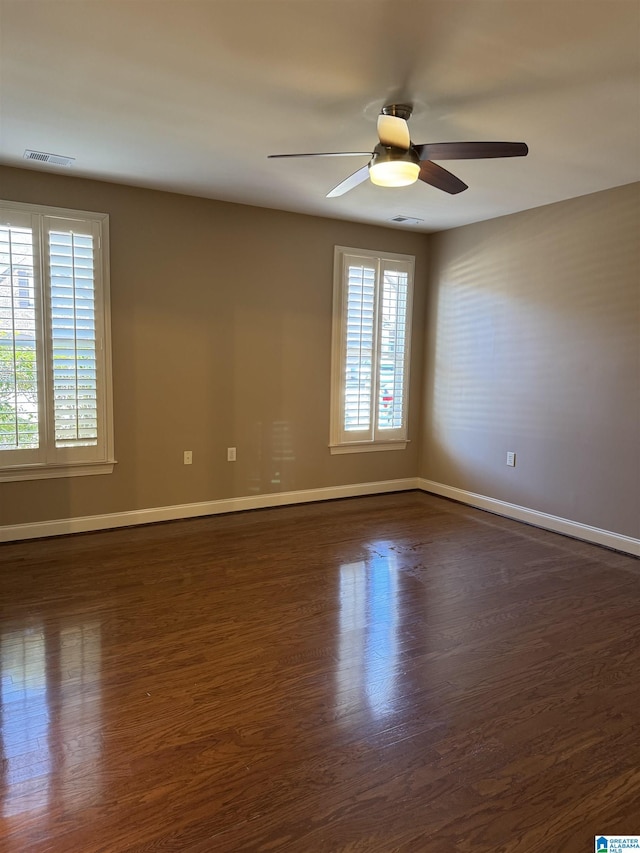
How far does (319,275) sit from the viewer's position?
4.99 meters

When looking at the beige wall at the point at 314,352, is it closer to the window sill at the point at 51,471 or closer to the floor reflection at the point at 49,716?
the window sill at the point at 51,471

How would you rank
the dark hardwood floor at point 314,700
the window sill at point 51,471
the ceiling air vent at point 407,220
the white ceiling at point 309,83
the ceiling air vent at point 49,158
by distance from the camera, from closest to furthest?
1. the dark hardwood floor at point 314,700
2. the white ceiling at point 309,83
3. the ceiling air vent at point 49,158
4. the window sill at point 51,471
5. the ceiling air vent at point 407,220

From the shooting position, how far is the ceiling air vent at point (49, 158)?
3450mm

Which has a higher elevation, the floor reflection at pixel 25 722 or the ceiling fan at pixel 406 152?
the ceiling fan at pixel 406 152

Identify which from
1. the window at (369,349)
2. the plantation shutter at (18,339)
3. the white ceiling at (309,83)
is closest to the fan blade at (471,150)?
the white ceiling at (309,83)

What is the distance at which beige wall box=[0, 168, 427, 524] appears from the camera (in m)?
4.12

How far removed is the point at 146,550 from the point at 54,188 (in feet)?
8.59

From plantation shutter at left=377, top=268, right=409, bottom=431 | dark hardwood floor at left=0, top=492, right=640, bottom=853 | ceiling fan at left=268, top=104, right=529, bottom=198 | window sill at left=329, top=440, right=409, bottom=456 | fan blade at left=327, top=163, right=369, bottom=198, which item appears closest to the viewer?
dark hardwood floor at left=0, top=492, right=640, bottom=853

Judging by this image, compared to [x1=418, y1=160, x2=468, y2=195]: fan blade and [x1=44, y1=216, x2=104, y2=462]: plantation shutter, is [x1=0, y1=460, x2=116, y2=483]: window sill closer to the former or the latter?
[x1=44, y1=216, x2=104, y2=462]: plantation shutter

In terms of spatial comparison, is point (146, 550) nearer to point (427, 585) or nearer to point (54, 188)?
point (427, 585)

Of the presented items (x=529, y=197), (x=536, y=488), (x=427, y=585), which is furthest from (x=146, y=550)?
(x=529, y=197)

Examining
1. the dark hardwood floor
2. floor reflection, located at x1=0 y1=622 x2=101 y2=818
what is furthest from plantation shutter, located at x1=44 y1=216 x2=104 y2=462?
floor reflection, located at x1=0 y1=622 x2=101 y2=818

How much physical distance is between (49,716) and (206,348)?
2981mm

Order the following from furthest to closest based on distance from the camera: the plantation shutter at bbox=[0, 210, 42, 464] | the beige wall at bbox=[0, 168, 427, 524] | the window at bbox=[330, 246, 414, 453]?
the window at bbox=[330, 246, 414, 453] → the beige wall at bbox=[0, 168, 427, 524] → the plantation shutter at bbox=[0, 210, 42, 464]
